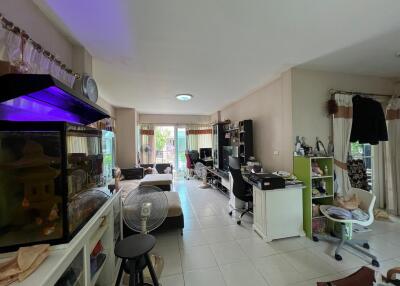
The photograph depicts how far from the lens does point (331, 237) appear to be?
2469 mm

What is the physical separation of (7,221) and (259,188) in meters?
2.49

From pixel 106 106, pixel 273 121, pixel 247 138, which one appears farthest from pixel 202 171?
pixel 106 106

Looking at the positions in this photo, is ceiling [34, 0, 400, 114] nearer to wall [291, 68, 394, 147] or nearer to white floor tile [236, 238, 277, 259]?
wall [291, 68, 394, 147]

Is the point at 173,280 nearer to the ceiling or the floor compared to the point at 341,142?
nearer to the floor

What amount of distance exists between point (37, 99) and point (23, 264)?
2.99ft

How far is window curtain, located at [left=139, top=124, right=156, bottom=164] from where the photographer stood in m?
6.64

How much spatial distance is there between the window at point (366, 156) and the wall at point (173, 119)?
191 inches

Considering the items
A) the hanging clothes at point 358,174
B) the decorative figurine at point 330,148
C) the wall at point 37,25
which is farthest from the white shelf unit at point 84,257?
the hanging clothes at point 358,174

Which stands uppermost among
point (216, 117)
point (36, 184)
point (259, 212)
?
point (216, 117)

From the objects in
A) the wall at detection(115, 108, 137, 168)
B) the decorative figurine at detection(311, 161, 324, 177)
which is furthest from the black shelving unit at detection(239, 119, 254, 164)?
the wall at detection(115, 108, 137, 168)

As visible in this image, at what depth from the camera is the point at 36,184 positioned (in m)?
0.93

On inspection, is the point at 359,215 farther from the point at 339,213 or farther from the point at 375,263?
the point at 375,263

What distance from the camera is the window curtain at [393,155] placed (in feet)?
10.1

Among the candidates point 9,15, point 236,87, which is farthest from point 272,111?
point 9,15
